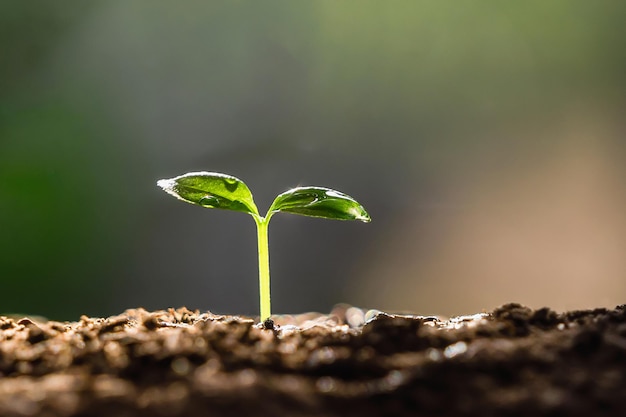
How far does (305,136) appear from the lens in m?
4.66

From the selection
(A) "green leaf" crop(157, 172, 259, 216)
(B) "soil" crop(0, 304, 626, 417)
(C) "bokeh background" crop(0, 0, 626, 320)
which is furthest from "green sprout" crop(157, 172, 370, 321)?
(C) "bokeh background" crop(0, 0, 626, 320)

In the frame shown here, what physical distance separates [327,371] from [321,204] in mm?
502

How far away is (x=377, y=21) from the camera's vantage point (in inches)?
188

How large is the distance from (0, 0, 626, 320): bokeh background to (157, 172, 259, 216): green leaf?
316 cm

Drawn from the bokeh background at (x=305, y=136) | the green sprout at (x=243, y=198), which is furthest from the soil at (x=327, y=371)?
the bokeh background at (x=305, y=136)

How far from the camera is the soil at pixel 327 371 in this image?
0.47 meters

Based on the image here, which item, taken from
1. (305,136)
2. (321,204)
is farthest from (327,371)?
(305,136)

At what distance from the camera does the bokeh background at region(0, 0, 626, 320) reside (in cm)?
425

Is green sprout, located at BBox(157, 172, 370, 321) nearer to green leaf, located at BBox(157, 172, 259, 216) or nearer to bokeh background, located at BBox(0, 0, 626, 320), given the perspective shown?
green leaf, located at BBox(157, 172, 259, 216)

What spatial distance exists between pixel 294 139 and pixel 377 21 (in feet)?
3.81

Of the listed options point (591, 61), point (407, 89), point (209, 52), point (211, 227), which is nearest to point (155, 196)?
point (211, 227)

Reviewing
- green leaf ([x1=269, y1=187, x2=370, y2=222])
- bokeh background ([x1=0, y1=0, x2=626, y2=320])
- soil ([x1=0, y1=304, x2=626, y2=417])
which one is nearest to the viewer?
soil ([x1=0, y1=304, x2=626, y2=417])

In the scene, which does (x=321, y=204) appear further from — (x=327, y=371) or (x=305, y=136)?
(x=305, y=136)

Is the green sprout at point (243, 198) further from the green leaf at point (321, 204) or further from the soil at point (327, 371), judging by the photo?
the soil at point (327, 371)
